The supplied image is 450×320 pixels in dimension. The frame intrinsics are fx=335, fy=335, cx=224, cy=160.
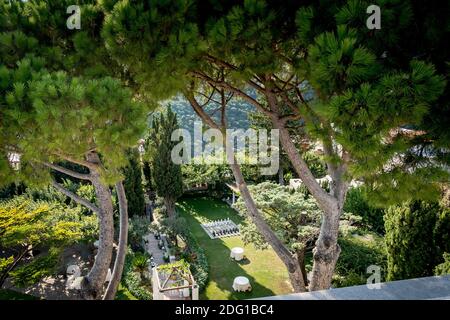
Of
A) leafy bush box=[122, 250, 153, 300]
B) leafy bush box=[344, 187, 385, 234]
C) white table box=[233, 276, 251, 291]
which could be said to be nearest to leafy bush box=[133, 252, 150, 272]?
leafy bush box=[122, 250, 153, 300]

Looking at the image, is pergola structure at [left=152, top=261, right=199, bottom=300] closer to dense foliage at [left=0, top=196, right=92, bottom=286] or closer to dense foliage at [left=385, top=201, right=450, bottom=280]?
dense foliage at [left=0, top=196, right=92, bottom=286]

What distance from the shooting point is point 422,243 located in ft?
20.7

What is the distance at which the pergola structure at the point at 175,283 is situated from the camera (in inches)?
327

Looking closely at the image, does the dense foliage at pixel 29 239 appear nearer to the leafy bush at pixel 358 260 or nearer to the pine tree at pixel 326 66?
the pine tree at pixel 326 66

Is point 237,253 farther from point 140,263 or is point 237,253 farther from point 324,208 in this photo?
point 324,208

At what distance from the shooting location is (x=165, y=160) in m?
15.2

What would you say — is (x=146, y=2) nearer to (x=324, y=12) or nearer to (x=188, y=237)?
(x=324, y=12)

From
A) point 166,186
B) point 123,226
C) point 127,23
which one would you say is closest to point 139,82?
point 127,23

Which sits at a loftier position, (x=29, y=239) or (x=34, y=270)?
(x=29, y=239)

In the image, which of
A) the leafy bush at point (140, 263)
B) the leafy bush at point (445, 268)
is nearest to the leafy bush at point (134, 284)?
the leafy bush at point (140, 263)

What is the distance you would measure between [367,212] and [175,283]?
8672 mm

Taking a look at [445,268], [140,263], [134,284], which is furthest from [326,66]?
[140,263]

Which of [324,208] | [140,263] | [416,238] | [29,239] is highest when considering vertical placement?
[324,208]

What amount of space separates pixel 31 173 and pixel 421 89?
478cm
